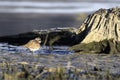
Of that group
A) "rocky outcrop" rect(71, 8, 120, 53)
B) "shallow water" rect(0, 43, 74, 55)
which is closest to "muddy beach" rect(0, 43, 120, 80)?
"shallow water" rect(0, 43, 74, 55)

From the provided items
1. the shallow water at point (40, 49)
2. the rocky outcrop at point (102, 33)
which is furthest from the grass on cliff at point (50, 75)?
the rocky outcrop at point (102, 33)

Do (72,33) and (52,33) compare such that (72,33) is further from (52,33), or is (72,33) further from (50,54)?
(50,54)

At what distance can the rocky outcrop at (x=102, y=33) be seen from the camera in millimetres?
13891

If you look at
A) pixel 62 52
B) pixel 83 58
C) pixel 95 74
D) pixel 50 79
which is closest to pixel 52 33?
pixel 62 52

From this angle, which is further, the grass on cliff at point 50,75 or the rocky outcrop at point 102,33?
the rocky outcrop at point 102,33

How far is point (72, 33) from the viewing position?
53.4 feet

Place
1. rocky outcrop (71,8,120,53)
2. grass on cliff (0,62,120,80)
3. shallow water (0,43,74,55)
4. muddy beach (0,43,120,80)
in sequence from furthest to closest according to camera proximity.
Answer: rocky outcrop (71,8,120,53)
shallow water (0,43,74,55)
muddy beach (0,43,120,80)
grass on cliff (0,62,120,80)

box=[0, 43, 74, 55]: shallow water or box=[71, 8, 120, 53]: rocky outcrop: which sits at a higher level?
box=[71, 8, 120, 53]: rocky outcrop

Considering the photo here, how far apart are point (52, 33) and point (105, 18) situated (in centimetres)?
243

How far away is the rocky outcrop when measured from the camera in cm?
1389

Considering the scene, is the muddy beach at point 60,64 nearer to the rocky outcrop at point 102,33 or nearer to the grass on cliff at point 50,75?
the grass on cliff at point 50,75

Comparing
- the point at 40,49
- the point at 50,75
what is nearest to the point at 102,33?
the point at 40,49

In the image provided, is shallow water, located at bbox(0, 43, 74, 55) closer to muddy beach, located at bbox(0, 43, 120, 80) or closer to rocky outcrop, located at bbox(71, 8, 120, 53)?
muddy beach, located at bbox(0, 43, 120, 80)

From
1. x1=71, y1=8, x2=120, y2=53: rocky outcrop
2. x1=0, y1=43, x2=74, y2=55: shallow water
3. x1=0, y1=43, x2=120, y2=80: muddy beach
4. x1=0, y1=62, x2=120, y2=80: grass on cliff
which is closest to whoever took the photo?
x1=0, y1=62, x2=120, y2=80: grass on cliff
